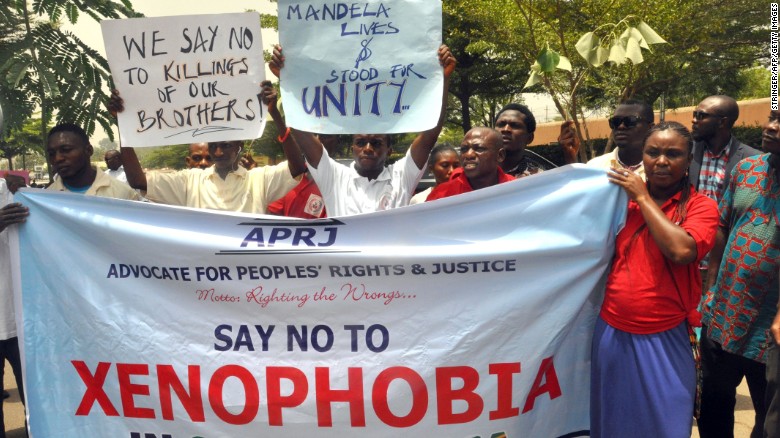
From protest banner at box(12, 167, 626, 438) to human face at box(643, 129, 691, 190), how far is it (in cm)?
18

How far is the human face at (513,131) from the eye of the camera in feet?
14.4

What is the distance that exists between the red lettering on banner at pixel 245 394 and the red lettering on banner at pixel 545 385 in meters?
1.23

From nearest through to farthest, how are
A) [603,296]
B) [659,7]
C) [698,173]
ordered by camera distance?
[603,296] < [698,173] < [659,7]

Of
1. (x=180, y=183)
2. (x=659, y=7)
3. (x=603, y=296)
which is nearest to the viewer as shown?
(x=603, y=296)

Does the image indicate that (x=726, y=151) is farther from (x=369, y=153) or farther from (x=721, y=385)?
(x=369, y=153)

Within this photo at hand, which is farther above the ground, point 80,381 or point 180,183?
point 180,183

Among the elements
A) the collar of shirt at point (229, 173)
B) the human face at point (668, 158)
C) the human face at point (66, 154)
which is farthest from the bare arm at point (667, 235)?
the human face at point (66, 154)

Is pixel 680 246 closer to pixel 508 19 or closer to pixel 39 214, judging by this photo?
pixel 39 214

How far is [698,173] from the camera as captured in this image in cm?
455

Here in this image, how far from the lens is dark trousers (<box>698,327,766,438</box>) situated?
3.57 m

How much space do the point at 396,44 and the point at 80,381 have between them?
2.23 meters

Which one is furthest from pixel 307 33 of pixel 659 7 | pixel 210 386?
pixel 659 7

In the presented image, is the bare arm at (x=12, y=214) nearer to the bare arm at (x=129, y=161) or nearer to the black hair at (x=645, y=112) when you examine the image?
the bare arm at (x=129, y=161)

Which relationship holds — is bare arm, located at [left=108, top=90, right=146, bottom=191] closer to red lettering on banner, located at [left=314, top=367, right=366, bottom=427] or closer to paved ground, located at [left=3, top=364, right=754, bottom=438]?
red lettering on banner, located at [left=314, top=367, right=366, bottom=427]
